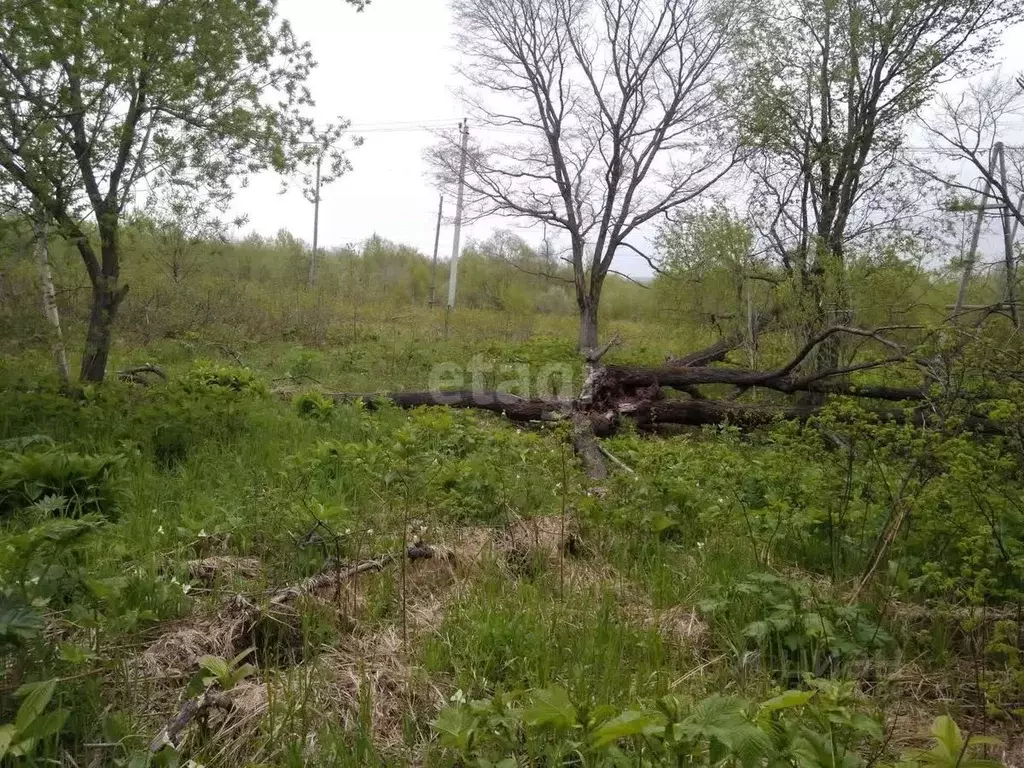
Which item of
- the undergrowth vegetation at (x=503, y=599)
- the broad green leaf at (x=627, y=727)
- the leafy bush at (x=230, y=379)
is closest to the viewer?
the broad green leaf at (x=627, y=727)

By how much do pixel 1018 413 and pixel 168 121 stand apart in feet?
23.5

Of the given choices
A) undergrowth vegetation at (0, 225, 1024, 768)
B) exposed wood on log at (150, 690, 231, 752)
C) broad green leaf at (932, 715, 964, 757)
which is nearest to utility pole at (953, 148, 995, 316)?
undergrowth vegetation at (0, 225, 1024, 768)

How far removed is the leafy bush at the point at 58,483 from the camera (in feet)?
11.3

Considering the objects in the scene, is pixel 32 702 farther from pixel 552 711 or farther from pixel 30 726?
pixel 552 711

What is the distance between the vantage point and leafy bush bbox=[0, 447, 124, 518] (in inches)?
135

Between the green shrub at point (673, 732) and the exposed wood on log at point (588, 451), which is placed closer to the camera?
the green shrub at point (673, 732)

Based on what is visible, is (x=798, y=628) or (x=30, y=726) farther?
(x=798, y=628)

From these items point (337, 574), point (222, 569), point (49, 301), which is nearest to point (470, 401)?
point (49, 301)

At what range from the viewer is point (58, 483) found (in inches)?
139

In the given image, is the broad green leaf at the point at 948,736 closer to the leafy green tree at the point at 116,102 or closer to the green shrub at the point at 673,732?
the green shrub at the point at 673,732

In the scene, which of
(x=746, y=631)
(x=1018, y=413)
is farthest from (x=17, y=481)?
(x=1018, y=413)

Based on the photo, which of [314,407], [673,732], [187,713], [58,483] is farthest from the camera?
[314,407]

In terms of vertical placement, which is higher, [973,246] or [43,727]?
[973,246]

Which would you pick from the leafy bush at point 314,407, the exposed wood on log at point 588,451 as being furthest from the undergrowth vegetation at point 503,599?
the leafy bush at point 314,407
